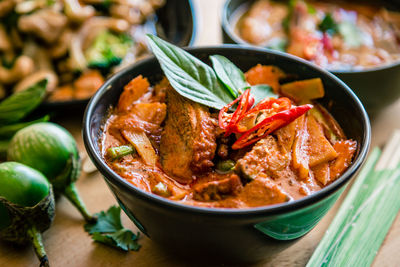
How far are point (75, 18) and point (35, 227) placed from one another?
1790 millimetres

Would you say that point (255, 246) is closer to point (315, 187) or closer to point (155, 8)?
point (315, 187)

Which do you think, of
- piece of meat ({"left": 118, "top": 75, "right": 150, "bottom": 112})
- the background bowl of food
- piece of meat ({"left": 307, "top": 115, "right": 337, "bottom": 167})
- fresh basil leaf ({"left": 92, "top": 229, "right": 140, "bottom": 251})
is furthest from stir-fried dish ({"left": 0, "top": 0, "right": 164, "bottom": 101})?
piece of meat ({"left": 307, "top": 115, "right": 337, "bottom": 167})

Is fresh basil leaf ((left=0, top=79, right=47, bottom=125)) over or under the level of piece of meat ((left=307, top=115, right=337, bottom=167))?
under

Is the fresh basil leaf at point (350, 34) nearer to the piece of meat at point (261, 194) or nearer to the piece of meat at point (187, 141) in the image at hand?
the piece of meat at point (187, 141)

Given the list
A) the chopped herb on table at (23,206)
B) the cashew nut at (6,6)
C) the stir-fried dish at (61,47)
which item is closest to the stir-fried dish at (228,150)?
the chopped herb on table at (23,206)

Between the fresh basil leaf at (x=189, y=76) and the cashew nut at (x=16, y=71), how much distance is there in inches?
57.6

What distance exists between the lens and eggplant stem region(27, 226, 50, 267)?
71.2 inches

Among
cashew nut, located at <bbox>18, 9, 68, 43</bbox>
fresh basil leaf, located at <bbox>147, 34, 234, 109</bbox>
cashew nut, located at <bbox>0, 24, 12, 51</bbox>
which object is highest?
fresh basil leaf, located at <bbox>147, 34, 234, 109</bbox>

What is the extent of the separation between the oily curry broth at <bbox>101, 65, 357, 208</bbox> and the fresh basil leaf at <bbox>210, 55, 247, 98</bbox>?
0.48 ft

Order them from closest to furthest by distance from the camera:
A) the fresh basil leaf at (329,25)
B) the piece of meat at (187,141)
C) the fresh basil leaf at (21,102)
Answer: the piece of meat at (187,141) < the fresh basil leaf at (21,102) < the fresh basil leaf at (329,25)

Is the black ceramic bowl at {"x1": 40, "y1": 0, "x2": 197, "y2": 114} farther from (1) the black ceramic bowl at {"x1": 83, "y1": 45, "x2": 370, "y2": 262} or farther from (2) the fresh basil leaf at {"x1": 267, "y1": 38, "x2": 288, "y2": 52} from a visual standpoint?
(1) the black ceramic bowl at {"x1": 83, "y1": 45, "x2": 370, "y2": 262}

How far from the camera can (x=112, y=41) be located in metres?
3.34

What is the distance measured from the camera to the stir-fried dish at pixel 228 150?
156cm

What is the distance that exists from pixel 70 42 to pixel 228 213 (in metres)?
2.28
